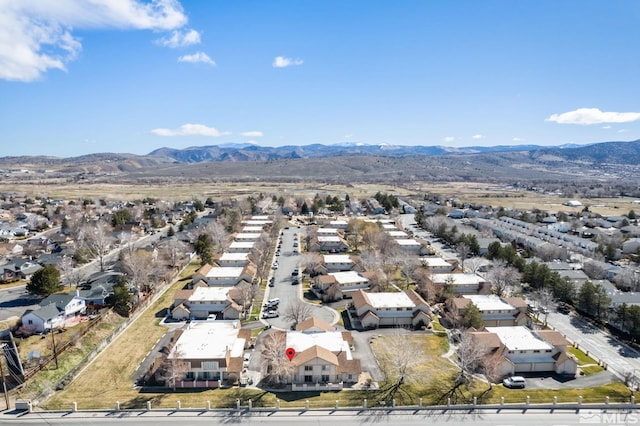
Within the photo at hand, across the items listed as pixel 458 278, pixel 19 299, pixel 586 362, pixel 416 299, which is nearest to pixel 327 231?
pixel 458 278

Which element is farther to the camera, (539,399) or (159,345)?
(159,345)

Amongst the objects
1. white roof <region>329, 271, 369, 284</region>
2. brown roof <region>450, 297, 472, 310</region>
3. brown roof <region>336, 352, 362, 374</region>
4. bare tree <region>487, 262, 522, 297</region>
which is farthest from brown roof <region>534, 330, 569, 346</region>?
white roof <region>329, 271, 369, 284</region>

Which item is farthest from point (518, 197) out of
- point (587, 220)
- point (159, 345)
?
point (159, 345)

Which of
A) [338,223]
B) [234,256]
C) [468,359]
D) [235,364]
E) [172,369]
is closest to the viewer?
[172,369]

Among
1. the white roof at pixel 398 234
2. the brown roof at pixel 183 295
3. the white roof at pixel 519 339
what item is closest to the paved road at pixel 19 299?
the brown roof at pixel 183 295

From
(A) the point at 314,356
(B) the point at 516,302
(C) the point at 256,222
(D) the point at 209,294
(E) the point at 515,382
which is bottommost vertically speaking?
(E) the point at 515,382

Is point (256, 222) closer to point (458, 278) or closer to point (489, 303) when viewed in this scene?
point (458, 278)

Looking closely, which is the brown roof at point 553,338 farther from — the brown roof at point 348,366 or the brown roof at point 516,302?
the brown roof at point 348,366

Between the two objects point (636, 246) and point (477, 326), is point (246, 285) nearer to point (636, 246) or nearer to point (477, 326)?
point (477, 326)
